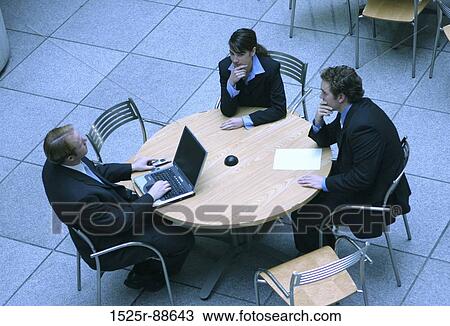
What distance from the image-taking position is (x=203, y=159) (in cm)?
478

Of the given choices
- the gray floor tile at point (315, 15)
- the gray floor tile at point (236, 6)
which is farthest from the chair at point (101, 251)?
the gray floor tile at point (236, 6)

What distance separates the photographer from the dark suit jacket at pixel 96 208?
4.70 metres

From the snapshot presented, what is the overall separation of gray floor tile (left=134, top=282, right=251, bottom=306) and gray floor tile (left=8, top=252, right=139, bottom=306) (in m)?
0.09

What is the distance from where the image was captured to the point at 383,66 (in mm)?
6934

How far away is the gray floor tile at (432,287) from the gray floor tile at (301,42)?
2.31 metres

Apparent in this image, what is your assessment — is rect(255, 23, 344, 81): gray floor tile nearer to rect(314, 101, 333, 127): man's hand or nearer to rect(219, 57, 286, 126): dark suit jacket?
rect(219, 57, 286, 126): dark suit jacket

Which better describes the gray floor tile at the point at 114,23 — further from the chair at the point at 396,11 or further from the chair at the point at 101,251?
the chair at the point at 101,251

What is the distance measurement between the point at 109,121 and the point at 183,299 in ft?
4.14

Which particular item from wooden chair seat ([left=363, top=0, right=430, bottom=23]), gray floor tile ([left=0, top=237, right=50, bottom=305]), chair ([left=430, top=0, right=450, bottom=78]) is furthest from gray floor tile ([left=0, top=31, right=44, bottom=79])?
chair ([left=430, top=0, right=450, bottom=78])

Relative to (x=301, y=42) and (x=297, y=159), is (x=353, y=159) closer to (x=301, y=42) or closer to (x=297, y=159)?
(x=297, y=159)

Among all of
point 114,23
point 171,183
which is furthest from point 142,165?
point 114,23
